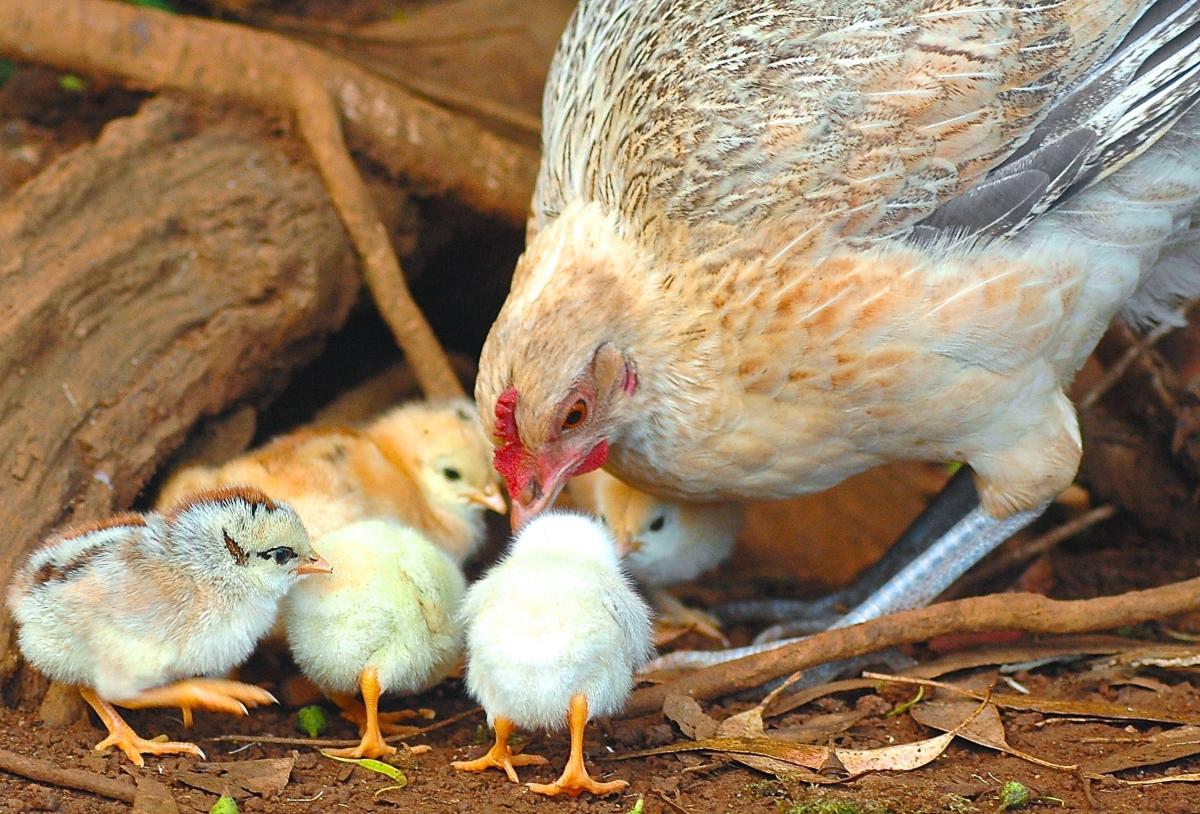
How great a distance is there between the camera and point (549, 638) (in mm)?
3045

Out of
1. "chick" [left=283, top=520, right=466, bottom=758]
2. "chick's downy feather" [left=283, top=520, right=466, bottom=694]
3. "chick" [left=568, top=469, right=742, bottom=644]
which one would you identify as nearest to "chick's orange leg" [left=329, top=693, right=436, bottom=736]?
"chick" [left=283, top=520, right=466, bottom=758]

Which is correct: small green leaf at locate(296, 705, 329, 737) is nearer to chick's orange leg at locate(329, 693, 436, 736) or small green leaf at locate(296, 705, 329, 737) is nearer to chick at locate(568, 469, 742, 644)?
chick's orange leg at locate(329, 693, 436, 736)

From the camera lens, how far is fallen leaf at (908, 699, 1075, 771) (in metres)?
3.32

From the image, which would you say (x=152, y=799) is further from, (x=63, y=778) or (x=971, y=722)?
(x=971, y=722)

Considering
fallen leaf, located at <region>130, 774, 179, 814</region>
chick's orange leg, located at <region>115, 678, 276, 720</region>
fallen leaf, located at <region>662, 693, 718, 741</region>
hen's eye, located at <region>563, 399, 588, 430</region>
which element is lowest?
fallen leaf, located at <region>662, 693, 718, 741</region>

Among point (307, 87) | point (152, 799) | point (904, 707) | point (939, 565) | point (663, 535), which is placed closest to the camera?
point (152, 799)

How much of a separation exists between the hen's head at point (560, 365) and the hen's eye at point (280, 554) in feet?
2.16

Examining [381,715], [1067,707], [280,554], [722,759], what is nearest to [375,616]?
[280,554]

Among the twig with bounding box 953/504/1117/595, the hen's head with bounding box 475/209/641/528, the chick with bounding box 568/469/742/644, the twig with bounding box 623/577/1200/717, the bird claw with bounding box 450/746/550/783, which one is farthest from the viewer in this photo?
the twig with bounding box 953/504/1117/595

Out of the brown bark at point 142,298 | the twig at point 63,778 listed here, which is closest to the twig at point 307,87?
the brown bark at point 142,298

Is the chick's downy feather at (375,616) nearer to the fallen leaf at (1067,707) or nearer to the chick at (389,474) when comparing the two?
the chick at (389,474)

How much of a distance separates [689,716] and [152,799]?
4.86 feet

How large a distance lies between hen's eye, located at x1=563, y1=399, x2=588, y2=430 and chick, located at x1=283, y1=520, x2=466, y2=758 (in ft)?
1.93

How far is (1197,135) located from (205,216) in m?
3.46
